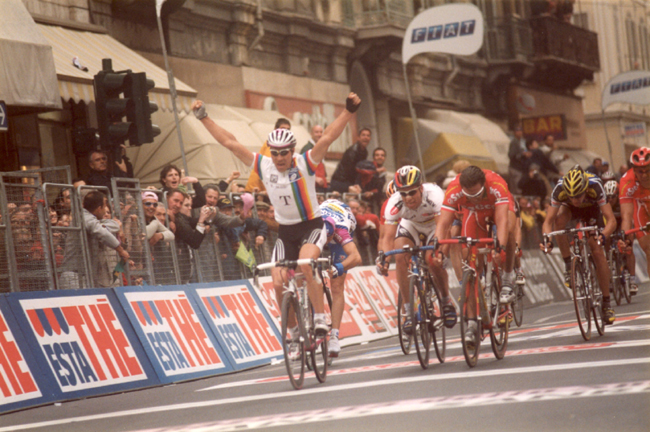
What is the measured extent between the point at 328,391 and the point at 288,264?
52.2 inches

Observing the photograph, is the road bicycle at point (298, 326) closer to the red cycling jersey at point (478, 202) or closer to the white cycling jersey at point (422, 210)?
the red cycling jersey at point (478, 202)

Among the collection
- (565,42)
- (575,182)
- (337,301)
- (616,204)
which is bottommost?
(337,301)

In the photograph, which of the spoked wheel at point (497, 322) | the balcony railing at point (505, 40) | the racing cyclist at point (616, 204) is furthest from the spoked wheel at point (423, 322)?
the balcony railing at point (505, 40)

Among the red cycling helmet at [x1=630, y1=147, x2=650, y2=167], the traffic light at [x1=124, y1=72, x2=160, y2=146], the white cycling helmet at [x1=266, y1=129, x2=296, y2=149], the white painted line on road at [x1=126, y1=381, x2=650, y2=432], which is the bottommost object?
the white painted line on road at [x1=126, y1=381, x2=650, y2=432]

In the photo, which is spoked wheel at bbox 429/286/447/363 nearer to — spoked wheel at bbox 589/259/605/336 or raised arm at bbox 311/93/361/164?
raised arm at bbox 311/93/361/164

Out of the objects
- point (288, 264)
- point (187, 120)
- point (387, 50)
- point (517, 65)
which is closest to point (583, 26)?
point (517, 65)

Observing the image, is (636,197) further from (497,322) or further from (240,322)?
(240,322)

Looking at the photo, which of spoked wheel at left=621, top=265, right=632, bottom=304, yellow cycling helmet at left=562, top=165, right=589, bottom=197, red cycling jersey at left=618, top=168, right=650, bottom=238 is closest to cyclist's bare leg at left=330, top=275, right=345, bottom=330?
yellow cycling helmet at left=562, top=165, right=589, bottom=197

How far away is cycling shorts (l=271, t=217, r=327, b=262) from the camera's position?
1090cm

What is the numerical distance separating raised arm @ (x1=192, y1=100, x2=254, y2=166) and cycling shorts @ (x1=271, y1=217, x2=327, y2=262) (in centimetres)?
74

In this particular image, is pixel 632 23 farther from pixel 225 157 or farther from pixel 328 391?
pixel 328 391

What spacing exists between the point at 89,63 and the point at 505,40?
77.5 ft

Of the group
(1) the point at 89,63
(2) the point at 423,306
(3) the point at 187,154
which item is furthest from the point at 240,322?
(3) the point at 187,154

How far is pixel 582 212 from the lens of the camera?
13500mm
